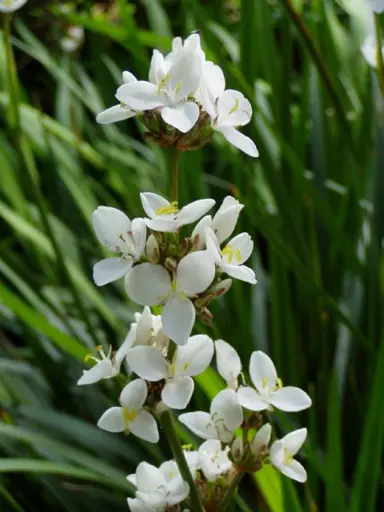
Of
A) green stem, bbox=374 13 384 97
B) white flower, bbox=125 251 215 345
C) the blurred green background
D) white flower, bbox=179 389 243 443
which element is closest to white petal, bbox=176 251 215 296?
white flower, bbox=125 251 215 345

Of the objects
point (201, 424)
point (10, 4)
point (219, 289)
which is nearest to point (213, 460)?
point (201, 424)

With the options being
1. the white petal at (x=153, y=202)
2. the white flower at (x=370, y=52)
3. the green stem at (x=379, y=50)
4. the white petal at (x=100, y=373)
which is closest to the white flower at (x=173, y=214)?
the white petal at (x=153, y=202)

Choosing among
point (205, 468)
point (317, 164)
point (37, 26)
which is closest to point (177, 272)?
point (205, 468)

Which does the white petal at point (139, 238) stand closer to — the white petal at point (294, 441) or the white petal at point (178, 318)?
the white petal at point (178, 318)

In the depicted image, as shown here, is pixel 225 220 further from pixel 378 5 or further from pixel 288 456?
pixel 378 5

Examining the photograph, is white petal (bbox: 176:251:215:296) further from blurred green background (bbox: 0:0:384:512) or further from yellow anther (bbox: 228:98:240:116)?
blurred green background (bbox: 0:0:384:512)

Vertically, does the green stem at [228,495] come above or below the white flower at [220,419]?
below

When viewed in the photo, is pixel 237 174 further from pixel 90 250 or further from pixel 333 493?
pixel 333 493
